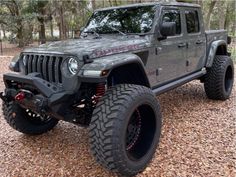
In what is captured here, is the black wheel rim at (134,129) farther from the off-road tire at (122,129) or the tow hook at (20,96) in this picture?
the tow hook at (20,96)

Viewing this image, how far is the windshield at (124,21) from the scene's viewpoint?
14.4 feet

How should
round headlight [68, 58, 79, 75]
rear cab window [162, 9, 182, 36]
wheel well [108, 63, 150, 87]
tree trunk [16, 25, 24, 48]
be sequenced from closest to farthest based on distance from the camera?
round headlight [68, 58, 79, 75] < wheel well [108, 63, 150, 87] < rear cab window [162, 9, 182, 36] < tree trunk [16, 25, 24, 48]

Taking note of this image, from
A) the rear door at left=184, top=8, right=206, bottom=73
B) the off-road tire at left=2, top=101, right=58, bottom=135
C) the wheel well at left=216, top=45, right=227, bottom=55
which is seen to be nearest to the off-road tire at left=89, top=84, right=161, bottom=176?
the off-road tire at left=2, top=101, right=58, bottom=135

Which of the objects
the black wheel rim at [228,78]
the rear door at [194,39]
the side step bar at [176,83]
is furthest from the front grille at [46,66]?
the black wheel rim at [228,78]

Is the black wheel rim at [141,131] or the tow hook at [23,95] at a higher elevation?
the tow hook at [23,95]

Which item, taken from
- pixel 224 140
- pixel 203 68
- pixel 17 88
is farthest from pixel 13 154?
pixel 203 68

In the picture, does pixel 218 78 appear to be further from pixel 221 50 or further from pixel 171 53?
pixel 171 53

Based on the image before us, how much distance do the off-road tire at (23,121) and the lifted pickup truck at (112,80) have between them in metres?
0.01

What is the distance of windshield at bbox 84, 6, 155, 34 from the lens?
14.4ft

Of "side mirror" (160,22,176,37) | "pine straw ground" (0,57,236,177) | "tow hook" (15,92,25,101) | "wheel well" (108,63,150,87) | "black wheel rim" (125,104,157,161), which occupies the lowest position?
"pine straw ground" (0,57,236,177)

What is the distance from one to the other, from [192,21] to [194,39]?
0.35 meters

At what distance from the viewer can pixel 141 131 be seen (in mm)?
3682

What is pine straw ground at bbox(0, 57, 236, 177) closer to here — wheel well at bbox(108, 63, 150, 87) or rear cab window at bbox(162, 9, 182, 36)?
wheel well at bbox(108, 63, 150, 87)

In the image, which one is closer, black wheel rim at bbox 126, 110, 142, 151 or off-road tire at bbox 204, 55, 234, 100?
black wheel rim at bbox 126, 110, 142, 151
